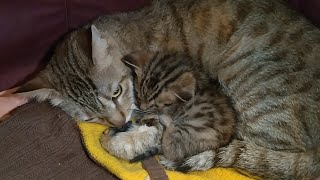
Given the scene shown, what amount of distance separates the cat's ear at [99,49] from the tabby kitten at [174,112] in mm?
88

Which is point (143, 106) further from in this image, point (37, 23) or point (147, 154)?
point (37, 23)

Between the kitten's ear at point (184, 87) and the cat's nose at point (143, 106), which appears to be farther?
the cat's nose at point (143, 106)

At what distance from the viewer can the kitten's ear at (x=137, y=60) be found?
2.10 meters

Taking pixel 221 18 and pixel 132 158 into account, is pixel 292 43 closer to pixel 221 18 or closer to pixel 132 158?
pixel 221 18

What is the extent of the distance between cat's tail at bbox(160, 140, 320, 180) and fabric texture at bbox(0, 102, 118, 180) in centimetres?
33

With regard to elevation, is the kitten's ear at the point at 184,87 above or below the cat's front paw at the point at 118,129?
above

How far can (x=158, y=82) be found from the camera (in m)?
2.08

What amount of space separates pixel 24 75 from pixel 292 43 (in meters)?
1.18

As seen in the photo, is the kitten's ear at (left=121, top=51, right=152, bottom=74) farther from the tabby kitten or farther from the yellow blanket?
the yellow blanket

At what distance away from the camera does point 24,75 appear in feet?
7.81

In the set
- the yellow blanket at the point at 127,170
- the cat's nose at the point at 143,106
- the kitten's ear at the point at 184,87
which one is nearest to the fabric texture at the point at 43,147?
the yellow blanket at the point at 127,170

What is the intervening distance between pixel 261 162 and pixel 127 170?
0.51m

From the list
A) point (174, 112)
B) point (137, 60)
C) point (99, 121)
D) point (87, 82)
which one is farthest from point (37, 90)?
point (174, 112)

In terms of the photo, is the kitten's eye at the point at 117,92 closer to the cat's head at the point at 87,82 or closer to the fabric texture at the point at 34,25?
the cat's head at the point at 87,82
